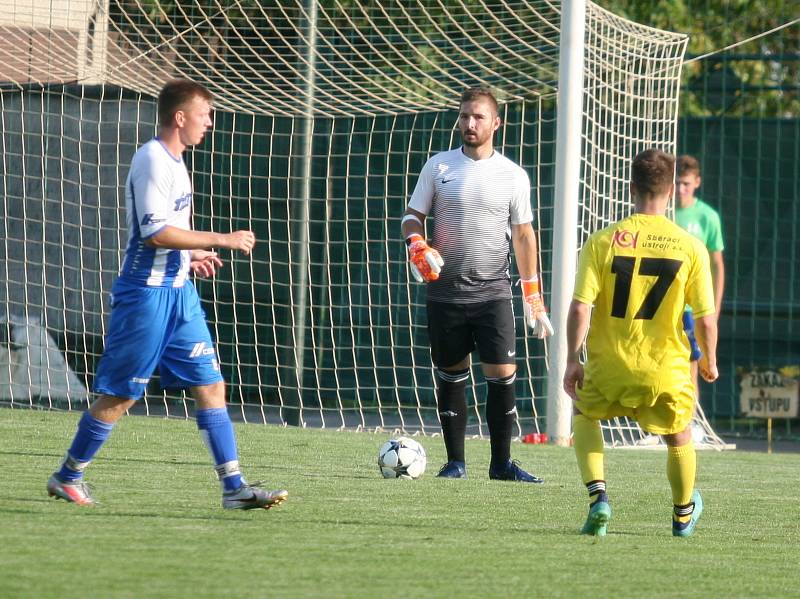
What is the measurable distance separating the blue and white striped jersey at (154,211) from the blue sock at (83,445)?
1.98 ft

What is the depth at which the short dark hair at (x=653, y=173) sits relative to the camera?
5172 mm

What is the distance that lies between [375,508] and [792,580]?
1.92 m

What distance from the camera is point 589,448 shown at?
5270 mm

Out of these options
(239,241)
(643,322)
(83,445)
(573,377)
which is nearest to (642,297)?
(643,322)

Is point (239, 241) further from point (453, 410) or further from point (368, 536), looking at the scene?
point (453, 410)

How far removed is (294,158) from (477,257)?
18.1 feet

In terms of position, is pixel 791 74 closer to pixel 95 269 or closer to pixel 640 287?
pixel 95 269

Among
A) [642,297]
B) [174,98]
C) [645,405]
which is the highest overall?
[174,98]

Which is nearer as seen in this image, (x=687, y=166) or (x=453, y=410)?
(x=453, y=410)

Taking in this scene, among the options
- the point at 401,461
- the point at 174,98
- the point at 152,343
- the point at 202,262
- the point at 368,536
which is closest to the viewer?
the point at 368,536

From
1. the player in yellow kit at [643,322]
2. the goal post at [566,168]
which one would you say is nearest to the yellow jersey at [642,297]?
the player in yellow kit at [643,322]

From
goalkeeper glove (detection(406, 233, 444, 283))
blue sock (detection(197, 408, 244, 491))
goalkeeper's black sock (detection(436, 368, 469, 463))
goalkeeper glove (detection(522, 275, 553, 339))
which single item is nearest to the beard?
goalkeeper glove (detection(406, 233, 444, 283))

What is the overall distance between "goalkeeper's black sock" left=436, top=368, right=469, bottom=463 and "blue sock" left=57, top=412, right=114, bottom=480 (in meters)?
2.27

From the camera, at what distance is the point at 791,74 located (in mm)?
13617
